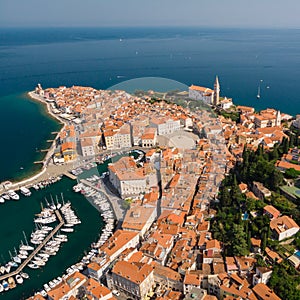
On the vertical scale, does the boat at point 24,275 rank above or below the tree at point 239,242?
below

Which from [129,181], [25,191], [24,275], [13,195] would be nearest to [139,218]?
[129,181]

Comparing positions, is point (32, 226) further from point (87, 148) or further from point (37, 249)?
point (87, 148)

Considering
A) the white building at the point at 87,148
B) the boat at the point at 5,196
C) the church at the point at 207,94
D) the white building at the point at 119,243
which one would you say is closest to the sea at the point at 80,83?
the boat at the point at 5,196

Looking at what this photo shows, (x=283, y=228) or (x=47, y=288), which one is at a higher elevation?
(x=283, y=228)

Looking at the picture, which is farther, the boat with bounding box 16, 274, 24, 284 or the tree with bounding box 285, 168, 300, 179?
the tree with bounding box 285, 168, 300, 179

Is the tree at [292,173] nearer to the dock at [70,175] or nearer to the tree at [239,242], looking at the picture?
the tree at [239,242]

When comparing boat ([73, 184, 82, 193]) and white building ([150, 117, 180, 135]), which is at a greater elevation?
white building ([150, 117, 180, 135])

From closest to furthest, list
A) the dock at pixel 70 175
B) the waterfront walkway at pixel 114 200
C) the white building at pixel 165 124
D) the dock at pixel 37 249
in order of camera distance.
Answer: the dock at pixel 37 249 < the waterfront walkway at pixel 114 200 < the dock at pixel 70 175 < the white building at pixel 165 124

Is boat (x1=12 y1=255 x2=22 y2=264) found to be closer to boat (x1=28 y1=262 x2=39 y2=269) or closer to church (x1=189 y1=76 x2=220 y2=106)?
boat (x1=28 y1=262 x2=39 y2=269)

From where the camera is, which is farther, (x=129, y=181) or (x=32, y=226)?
(x=129, y=181)

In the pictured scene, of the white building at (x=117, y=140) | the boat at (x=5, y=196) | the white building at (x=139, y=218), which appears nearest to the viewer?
the white building at (x=139, y=218)

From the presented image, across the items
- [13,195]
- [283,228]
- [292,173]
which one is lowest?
[13,195]

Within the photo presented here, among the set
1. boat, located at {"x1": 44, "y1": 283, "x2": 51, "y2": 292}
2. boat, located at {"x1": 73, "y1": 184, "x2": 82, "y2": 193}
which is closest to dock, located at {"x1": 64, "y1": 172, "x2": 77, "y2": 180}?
boat, located at {"x1": 73, "y1": 184, "x2": 82, "y2": 193}
